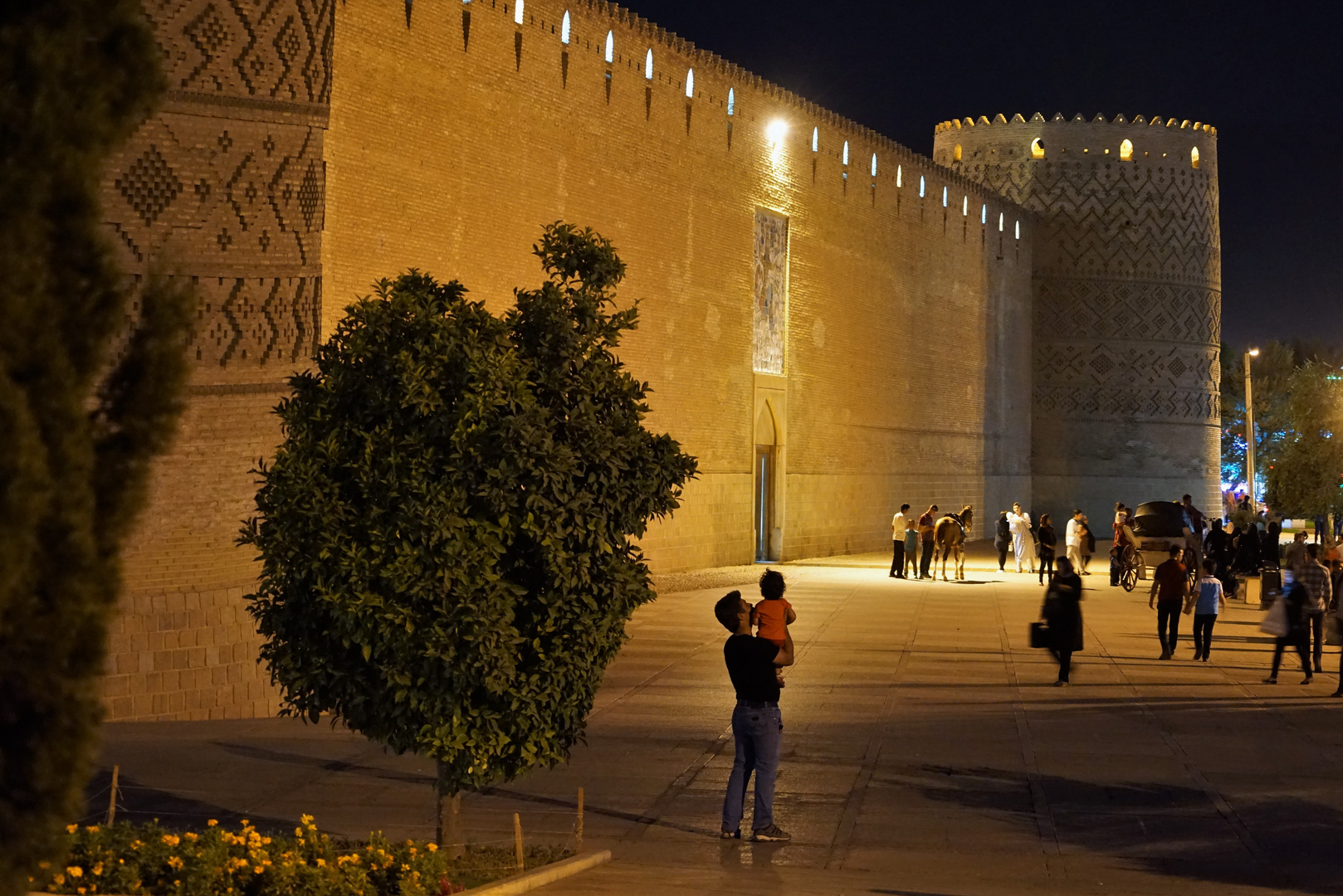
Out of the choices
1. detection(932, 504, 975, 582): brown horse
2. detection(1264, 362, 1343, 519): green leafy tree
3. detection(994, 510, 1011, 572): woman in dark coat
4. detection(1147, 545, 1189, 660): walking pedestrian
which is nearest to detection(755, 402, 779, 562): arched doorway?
detection(932, 504, 975, 582): brown horse

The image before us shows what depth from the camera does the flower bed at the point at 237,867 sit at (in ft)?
18.2

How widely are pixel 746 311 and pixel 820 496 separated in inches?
164

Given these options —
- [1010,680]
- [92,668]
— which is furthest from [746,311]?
[92,668]

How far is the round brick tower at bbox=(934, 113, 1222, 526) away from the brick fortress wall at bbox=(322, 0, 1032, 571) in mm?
1118

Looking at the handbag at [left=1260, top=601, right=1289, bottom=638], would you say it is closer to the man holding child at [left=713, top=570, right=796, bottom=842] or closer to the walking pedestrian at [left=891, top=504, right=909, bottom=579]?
the man holding child at [left=713, top=570, right=796, bottom=842]

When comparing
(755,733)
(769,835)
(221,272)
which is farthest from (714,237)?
(769,835)

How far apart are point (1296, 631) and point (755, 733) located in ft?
23.4

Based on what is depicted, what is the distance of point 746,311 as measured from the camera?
2419 centimetres

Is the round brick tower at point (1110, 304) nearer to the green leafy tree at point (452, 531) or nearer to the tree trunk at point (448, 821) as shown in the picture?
the green leafy tree at point (452, 531)

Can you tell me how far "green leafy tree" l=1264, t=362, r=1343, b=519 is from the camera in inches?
1222

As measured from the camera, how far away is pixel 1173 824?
7.63 meters

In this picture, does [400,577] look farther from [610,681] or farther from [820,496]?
[820,496]

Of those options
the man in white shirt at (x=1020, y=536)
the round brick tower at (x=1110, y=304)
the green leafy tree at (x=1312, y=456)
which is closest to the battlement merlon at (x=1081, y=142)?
the round brick tower at (x=1110, y=304)

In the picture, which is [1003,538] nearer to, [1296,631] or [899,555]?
[899,555]
